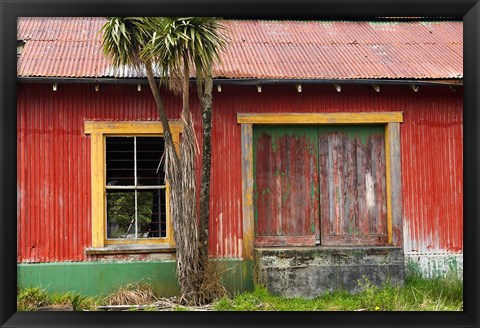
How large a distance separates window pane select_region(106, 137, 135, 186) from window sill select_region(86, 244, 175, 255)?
3.21ft

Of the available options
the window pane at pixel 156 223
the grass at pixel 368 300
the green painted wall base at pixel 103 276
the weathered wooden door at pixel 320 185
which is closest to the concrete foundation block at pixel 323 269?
the grass at pixel 368 300

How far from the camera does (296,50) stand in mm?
10133

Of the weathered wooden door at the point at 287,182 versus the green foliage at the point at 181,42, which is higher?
the green foliage at the point at 181,42

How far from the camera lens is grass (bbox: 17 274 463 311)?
26.9 ft

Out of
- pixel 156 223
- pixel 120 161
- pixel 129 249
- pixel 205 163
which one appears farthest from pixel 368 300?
pixel 120 161

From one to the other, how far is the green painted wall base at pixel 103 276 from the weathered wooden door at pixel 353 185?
1824 mm

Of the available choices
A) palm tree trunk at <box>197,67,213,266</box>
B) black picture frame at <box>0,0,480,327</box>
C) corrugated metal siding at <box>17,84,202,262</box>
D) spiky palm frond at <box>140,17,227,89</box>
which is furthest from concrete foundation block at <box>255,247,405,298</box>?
black picture frame at <box>0,0,480,327</box>

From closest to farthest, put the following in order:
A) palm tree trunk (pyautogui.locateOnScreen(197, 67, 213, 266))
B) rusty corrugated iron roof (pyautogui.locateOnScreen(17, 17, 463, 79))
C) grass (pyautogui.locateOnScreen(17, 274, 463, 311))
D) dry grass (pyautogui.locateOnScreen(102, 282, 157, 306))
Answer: grass (pyautogui.locateOnScreen(17, 274, 463, 311)) < palm tree trunk (pyautogui.locateOnScreen(197, 67, 213, 266)) < dry grass (pyautogui.locateOnScreen(102, 282, 157, 306)) < rusty corrugated iron roof (pyautogui.locateOnScreen(17, 17, 463, 79))

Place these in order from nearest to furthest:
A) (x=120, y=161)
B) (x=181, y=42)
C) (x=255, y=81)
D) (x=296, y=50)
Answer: (x=181, y=42) < (x=255, y=81) < (x=120, y=161) < (x=296, y=50)

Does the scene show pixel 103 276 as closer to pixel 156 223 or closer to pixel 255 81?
pixel 156 223

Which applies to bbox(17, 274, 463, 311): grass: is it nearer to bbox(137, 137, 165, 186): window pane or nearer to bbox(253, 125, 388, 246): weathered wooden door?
bbox(253, 125, 388, 246): weathered wooden door

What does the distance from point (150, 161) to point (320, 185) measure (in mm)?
2766

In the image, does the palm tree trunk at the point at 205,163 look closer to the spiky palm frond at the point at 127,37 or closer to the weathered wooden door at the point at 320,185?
the spiky palm frond at the point at 127,37

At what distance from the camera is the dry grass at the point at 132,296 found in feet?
28.4
